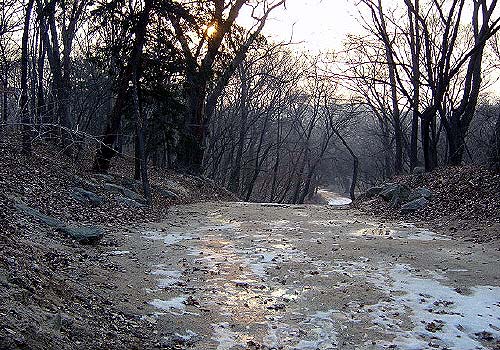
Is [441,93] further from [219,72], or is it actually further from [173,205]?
[173,205]

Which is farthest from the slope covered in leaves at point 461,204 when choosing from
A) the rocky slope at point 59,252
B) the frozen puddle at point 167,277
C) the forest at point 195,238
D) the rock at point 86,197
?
the rock at point 86,197

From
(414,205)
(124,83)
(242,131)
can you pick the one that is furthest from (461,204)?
(242,131)

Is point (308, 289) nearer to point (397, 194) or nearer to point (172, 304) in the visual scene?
point (172, 304)

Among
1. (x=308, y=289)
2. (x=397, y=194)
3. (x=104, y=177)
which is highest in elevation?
(x=397, y=194)

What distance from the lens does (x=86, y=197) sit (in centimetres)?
1315

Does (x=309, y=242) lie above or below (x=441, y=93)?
below

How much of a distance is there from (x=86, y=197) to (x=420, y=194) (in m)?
10.0

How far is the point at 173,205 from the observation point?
17.8 metres

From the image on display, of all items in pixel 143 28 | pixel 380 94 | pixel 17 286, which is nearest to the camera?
pixel 17 286

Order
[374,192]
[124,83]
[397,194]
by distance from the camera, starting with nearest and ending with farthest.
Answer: [124,83], [397,194], [374,192]

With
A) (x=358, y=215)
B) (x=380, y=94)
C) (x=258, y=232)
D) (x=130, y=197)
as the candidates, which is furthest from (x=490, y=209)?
(x=380, y=94)

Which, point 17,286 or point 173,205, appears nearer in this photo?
point 17,286

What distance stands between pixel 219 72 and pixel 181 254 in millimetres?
10432

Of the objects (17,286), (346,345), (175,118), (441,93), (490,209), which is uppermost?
(441,93)
